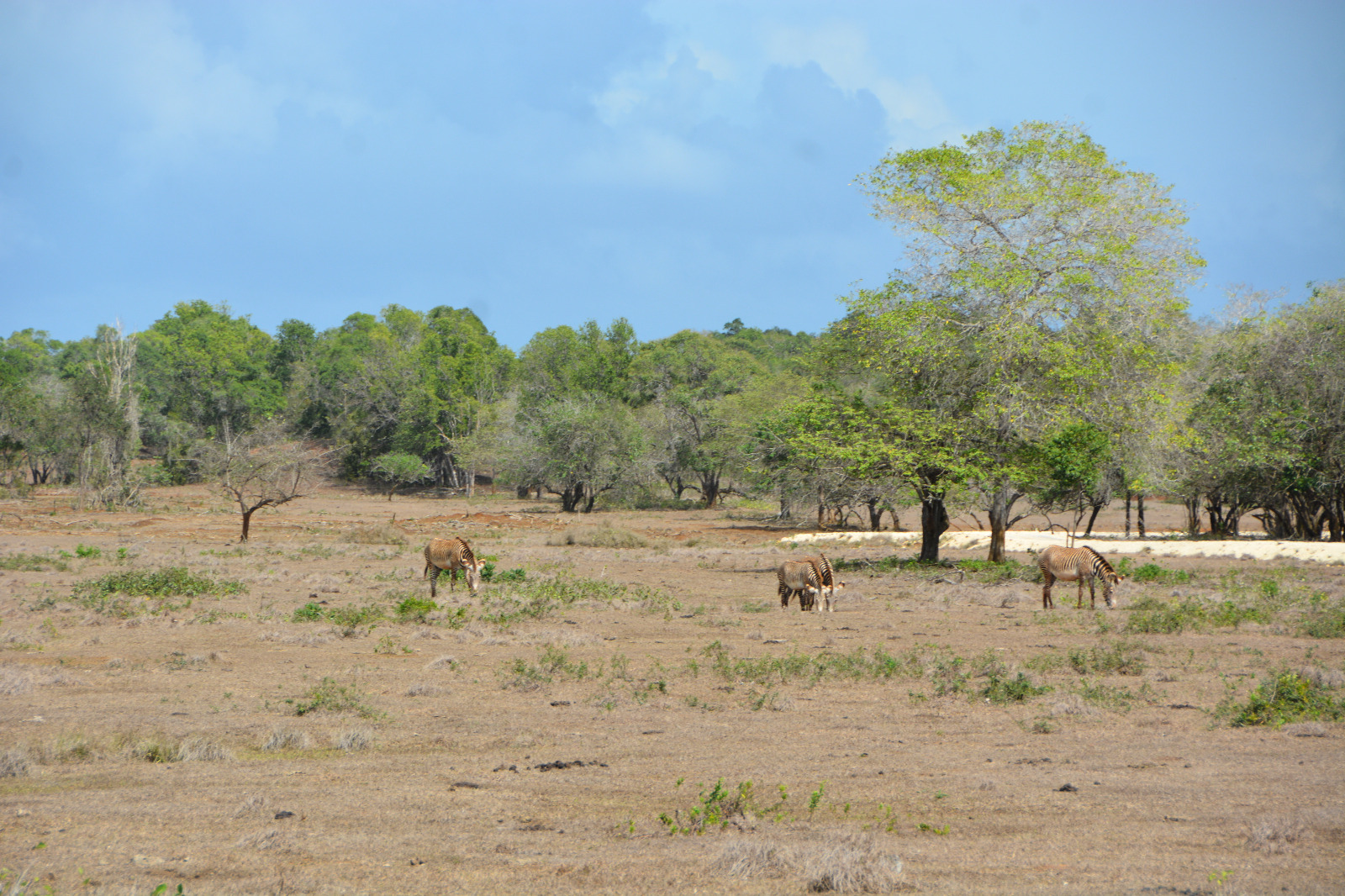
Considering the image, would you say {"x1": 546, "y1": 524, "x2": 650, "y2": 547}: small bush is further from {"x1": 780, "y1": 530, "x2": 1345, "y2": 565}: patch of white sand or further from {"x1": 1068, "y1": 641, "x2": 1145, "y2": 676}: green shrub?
{"x1": 1068, "y1": 641, "x2": 1145, "y2": 676}: green shrub

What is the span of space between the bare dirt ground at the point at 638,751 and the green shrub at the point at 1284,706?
8.0 inches

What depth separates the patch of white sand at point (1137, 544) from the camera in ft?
104

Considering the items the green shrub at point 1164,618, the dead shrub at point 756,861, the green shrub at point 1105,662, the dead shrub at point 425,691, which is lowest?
the dead shrub at point 425,691

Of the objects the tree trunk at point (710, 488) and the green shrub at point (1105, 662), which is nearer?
the green shrub at point (1105, 662)

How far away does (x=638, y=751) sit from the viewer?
9141 mm

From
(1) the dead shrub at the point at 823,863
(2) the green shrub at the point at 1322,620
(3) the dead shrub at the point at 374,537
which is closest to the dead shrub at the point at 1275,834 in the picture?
(1) the dead shrub at the point at 823,863

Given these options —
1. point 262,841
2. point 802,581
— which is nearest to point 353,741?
point 262,841

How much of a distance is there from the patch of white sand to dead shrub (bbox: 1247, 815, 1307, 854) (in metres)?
Answer: 27.5

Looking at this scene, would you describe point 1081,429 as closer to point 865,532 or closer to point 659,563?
point 659,563

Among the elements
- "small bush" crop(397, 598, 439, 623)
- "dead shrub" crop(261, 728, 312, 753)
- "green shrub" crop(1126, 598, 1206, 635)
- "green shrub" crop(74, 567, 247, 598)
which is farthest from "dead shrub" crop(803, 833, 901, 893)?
"green shrub" crop(74, 567, 247, 598)

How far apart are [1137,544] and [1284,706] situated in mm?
31819

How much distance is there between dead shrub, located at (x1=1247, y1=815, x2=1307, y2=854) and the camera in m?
6.17

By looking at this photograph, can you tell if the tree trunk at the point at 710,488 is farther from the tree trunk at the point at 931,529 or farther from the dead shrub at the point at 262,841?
the dead shrub at the point at 262,841

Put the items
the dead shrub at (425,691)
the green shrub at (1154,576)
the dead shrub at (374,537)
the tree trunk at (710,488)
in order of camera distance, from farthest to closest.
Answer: the tree trunk at (710,488) → the dead shrub at (374,537) → the green shrub at (1154,576) → the dead shrub at (425,691)
